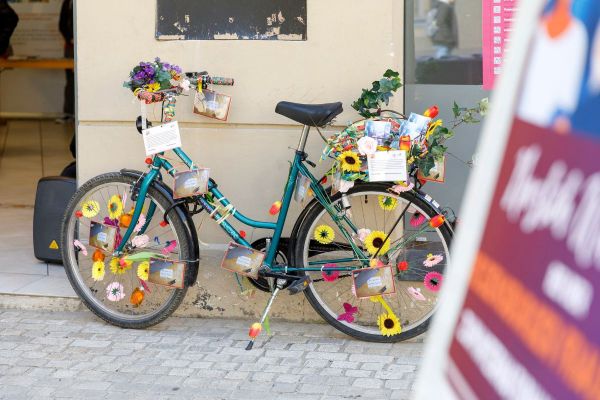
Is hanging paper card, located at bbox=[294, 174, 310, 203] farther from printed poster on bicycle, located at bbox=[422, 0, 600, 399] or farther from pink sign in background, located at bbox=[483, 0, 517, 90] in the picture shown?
printed poster on bicycle, located at bbox=[422, 0, 600, 399]

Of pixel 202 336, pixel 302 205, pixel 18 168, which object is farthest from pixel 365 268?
pixel 18 168

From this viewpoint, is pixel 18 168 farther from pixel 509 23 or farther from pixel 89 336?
pixel 509 23

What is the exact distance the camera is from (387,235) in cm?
467

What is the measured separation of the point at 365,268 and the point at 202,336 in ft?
3.04

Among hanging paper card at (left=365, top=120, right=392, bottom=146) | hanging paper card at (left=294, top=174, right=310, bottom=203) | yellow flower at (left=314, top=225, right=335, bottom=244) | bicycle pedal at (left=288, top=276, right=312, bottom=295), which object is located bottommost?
bicycle pedal at (left=288, top=276, right=312, bottom=295)

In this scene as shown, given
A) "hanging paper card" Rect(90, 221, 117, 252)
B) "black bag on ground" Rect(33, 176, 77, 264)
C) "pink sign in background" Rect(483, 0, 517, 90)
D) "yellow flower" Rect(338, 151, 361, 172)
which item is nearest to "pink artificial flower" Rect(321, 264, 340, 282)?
"yellow flower" Rect(338, 151, 361, 172)

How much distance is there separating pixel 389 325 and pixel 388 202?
1.96 ft

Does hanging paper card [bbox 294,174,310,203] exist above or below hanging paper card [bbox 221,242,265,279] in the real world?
above

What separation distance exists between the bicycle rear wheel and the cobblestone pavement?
13cm

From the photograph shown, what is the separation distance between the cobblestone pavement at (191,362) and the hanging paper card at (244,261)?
0.38 meters

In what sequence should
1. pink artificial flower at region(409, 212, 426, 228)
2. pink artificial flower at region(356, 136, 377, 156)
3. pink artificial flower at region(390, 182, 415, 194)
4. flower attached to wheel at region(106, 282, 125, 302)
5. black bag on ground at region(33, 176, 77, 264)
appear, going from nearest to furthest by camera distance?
pink artificial flower at region(356, 136, 377, 156) < pink artificial flower at region(390, 182, 415, 194) < pink artificial flower at region(409, 212, 426, 228) < flower attached to wheel at region(106, 282, 125, 302) < black bag on ground at region(33, 176, 77, 264)

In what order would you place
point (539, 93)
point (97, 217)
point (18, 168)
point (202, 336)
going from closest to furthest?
point (539, 93) → point (202, 336) → point (97, 217) → point (18, 168)

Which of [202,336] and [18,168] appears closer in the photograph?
[202,336]

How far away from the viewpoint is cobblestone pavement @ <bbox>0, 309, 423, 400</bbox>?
413 centimetres
